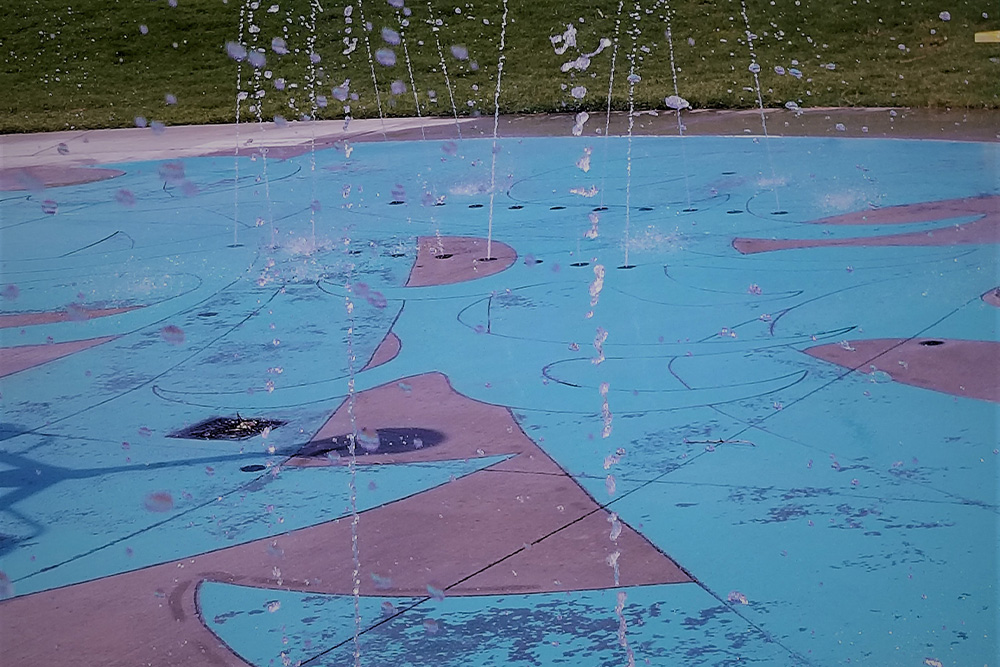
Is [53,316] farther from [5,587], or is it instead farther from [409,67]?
[409,67]

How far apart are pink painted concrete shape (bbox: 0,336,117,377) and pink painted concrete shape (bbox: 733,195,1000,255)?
3.87 meters

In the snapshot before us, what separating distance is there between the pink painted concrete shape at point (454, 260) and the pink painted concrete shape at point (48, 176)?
5069 mm

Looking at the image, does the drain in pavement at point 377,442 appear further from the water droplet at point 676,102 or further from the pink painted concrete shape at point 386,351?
the water droplet at point 676,102

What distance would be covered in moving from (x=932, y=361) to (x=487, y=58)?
563 inches

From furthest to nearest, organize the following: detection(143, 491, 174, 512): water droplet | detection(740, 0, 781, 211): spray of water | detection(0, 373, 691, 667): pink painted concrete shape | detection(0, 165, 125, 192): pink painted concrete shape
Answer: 1. detection(0, 165, 125, 192): pink painted concrete shape
2. detection(740, 0, 781, 211): spray of water
3. detection(143, 491, 174, 512): water droplet
4. detection(0, 373, 691, 667): pink painted concrete shape

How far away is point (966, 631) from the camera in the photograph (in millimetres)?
2883

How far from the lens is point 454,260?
7.26 m

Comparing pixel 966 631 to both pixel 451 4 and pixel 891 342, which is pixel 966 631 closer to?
pixel 891 342

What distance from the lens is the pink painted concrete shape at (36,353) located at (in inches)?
224

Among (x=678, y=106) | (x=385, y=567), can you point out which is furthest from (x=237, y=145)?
(x=385, y=567)

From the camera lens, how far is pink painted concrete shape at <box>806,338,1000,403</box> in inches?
180

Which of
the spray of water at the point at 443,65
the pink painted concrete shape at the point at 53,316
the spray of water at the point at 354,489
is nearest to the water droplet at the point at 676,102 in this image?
the spray of water at the point at 443,65

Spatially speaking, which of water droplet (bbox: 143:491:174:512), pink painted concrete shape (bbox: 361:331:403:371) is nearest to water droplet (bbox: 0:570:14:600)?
water droplet (bbox: 143:491:174:512)

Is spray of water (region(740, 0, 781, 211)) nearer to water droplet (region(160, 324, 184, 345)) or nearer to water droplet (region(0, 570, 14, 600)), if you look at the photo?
water droplet (region(160, 324, 184, 345))
